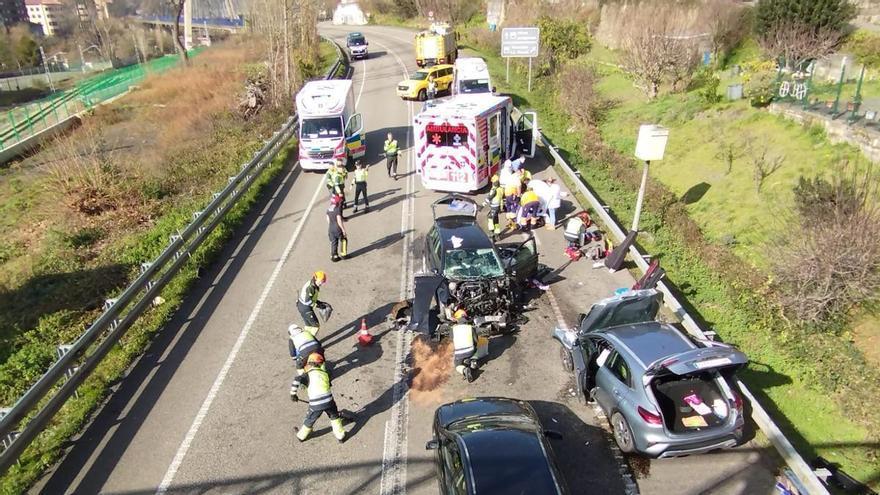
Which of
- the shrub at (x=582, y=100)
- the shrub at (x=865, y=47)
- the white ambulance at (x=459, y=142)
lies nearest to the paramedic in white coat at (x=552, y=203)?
the white ambulance at (x=459, y=142)

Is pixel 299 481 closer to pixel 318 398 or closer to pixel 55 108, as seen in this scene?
pixel 318 398

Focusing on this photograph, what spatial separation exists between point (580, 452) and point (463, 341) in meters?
2.62

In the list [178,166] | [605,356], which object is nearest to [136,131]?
[178,166]

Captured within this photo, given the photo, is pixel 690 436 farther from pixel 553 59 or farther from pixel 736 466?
pixel 553 59

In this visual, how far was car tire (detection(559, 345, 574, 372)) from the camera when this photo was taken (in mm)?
10375

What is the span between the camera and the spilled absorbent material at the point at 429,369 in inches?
395

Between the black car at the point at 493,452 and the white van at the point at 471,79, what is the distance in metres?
22.4

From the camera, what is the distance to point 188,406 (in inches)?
388

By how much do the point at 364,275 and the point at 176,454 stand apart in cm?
631

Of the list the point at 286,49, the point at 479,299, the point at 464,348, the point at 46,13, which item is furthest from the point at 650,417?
the point at 46,13

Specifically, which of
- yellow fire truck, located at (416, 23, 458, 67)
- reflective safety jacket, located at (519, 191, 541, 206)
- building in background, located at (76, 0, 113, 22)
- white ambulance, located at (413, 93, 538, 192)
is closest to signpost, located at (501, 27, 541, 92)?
yellow fire truck, located at (416, 23, 458, 67)

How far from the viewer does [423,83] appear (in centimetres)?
3192

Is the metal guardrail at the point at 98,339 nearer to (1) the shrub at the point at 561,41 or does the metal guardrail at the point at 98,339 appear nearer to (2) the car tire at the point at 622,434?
(2) the car tire at the point at 622,434

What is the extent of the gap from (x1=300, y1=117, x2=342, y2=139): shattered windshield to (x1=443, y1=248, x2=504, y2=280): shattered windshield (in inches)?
402
